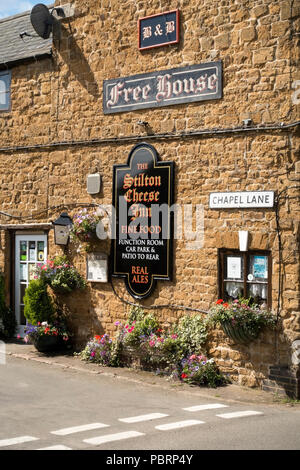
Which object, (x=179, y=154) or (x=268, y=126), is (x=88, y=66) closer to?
(x=179, y=154)

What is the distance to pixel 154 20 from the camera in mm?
11172

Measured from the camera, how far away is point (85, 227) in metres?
11.9

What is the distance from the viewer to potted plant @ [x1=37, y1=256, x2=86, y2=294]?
1216 cm

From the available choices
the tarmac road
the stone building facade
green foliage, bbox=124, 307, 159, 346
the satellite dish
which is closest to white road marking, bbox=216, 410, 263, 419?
the tarmac road

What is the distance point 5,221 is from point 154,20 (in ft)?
17.1

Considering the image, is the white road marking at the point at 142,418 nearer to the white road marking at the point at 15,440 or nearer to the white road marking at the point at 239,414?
the white road marking at the point at 239,414

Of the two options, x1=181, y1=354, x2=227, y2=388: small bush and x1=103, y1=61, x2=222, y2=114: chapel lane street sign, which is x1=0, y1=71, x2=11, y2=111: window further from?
x1=181, y1=354, x2=227, y2=388: small bush

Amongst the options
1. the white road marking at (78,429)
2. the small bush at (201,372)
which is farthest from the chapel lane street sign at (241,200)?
the white road marking at (78,429)

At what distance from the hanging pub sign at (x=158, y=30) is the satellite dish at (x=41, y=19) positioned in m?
2.27

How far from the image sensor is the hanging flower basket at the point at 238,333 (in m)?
9.70

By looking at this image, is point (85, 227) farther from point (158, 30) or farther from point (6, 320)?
point (158, 30)

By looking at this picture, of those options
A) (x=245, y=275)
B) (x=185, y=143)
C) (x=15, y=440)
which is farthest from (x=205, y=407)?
(x=185, y=143)
